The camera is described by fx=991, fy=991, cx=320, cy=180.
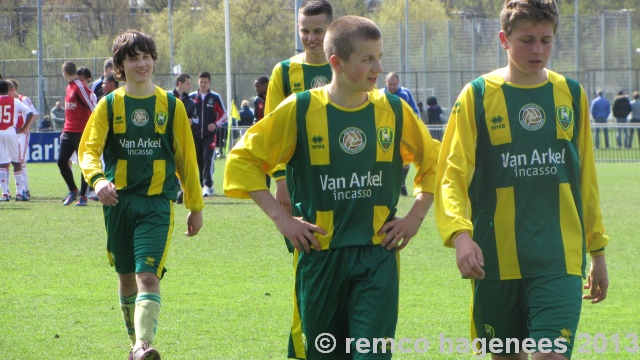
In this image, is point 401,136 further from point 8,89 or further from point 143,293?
point 8,89

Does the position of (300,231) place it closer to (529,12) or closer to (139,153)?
(529,12)

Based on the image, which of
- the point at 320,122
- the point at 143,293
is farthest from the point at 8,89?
the point at 320,122

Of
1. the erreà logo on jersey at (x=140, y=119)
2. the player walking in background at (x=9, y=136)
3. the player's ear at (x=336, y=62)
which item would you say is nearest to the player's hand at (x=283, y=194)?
the erreà logo on jersey at (x=140, y=119)

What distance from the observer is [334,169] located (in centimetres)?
471

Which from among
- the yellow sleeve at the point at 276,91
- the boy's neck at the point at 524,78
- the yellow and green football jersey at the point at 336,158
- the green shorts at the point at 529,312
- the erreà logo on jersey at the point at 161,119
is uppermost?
the yellow sleeve at the point at 276,91

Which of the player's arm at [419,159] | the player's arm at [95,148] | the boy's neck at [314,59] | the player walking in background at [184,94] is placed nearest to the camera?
the player's arm at [419,159]

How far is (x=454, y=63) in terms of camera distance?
48.5 metres

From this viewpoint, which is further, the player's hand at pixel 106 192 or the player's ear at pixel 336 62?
the player's hand at pixel 106 192

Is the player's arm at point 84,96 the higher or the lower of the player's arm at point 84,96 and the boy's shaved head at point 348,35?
the higher

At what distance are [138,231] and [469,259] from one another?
9.83 feet

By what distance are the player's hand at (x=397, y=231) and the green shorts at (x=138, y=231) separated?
2.21 meters

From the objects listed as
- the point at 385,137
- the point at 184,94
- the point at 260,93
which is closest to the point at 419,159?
the point at 385,137

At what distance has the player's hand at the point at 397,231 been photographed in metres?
4.68

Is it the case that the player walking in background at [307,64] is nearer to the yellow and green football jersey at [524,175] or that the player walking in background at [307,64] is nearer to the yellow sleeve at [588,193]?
the yellow and green football jersey at [524,175]
